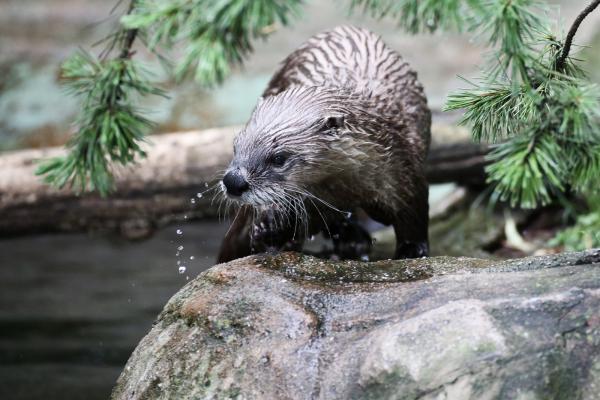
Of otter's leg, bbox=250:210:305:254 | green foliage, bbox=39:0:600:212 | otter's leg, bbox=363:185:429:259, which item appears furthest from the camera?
otter's leg, bbox=363:185:429:259

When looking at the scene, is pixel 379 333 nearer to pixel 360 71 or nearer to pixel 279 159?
pixel 279 159

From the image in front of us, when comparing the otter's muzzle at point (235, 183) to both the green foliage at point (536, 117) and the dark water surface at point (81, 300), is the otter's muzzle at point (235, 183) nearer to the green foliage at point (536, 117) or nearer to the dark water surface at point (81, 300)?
the green foliage at point (536, 117)

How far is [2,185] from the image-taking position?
447cm

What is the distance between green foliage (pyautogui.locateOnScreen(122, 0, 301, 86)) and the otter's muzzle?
1.97 feet

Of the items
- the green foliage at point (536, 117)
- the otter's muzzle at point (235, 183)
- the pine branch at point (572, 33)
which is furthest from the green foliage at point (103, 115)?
the pine branch at point (572, 33)

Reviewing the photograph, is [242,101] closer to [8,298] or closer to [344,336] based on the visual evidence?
[8,298]

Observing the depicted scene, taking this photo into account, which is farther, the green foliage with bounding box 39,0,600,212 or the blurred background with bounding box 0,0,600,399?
the blurred background with bounding box 0,0,600,399

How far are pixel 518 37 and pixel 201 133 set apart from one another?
2800 mm

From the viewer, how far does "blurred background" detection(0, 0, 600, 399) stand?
12.0ft

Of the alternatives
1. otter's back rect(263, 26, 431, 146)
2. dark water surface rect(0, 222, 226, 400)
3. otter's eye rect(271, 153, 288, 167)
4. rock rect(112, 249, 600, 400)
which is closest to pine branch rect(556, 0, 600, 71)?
rock rect(112, 249, 600, 400)

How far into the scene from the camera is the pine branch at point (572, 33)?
204 centimetres

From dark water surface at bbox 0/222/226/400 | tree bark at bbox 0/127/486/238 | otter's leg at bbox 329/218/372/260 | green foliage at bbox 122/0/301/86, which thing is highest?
green foliage at bbox 122/0/301/86

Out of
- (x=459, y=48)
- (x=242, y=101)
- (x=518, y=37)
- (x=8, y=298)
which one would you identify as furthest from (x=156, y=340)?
(x=459, y=48)

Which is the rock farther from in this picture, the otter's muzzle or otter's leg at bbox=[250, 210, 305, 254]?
otter's leg at bbox=[250, 210, 305, 254]
